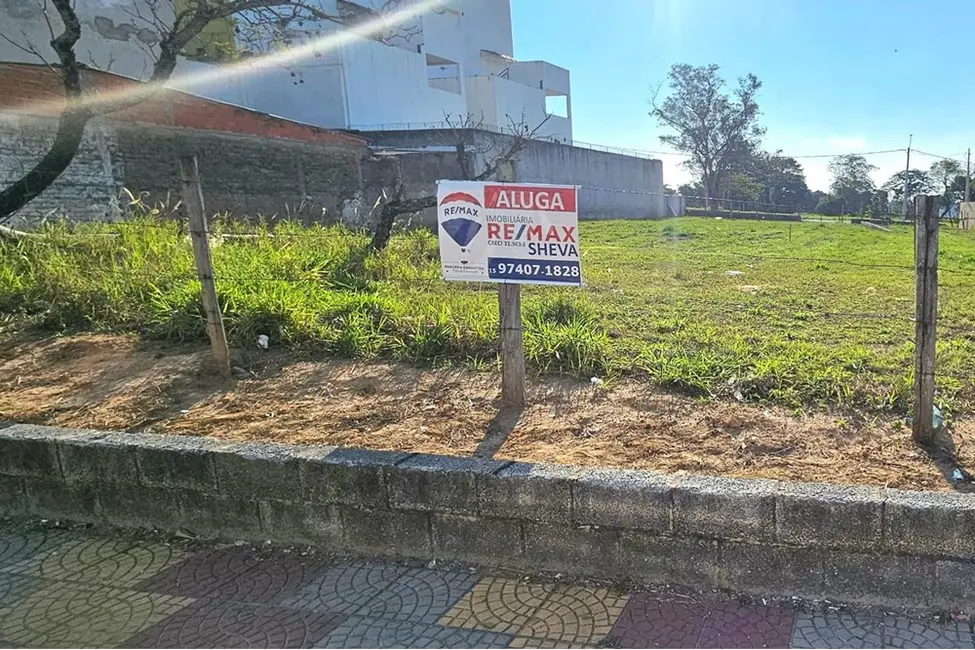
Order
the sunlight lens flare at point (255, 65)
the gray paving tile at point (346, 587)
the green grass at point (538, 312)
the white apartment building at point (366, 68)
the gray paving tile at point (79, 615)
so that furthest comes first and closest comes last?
the white apartment building at point (366, 68) → the sunlight lens flare at point (255, 65) → the green grass at point (538, 312) → the gray paving tile at point (346, 587) → the gray paving tile at point (79, 615)

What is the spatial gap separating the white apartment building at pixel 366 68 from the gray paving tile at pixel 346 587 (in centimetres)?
670

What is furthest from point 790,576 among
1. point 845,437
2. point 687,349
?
point 687,349

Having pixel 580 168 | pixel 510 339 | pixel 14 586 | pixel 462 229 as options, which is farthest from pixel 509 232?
pixel 580 168

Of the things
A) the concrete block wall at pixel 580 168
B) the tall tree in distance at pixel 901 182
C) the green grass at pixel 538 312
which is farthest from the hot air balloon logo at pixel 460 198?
the tall tree in distance at pixel 901 182

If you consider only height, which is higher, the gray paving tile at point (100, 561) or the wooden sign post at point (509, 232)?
the wooden sign post at point (509, 232)

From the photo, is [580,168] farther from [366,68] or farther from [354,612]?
[354,612]

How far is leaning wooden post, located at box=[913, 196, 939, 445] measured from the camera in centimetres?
280

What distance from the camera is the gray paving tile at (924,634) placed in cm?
216

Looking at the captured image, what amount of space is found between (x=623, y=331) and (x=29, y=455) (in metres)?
3.68

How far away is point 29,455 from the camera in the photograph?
337 cm

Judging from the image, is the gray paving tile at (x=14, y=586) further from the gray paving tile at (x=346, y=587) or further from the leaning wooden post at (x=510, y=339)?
the leaning wooden post at (x=510, y=339)

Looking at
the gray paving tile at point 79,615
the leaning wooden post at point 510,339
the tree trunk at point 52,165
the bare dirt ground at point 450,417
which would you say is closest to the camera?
the gray paving tile at point 79,615

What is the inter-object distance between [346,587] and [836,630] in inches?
68.7

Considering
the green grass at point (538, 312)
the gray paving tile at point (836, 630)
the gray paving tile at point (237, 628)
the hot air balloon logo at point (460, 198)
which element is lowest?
the gray paving tile at point (836, 630)
